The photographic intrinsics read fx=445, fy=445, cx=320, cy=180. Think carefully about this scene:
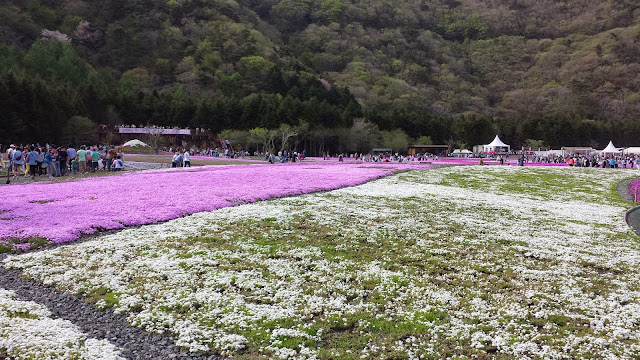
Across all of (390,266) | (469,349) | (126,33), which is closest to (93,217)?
(390,266)

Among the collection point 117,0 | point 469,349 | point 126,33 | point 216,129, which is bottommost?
point 469,349

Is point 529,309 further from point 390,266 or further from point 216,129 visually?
point 216,129

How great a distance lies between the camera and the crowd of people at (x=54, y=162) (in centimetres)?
3108

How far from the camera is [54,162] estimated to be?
3256 cm

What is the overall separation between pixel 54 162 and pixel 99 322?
2841 cm

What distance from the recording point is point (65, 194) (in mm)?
21859

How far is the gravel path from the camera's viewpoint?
7746 millimetres

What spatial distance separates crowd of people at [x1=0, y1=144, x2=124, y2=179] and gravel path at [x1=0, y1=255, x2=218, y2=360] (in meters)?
22.2

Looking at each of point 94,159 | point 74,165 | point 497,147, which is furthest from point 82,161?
point 497,147

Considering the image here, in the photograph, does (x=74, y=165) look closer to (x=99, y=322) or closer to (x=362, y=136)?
(x=99, y=322)

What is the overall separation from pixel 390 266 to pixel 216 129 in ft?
282

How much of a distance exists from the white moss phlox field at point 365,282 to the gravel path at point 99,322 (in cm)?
21

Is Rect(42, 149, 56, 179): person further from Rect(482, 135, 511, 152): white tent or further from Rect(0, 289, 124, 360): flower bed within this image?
Rect(482, 135, 511, 152): white tent

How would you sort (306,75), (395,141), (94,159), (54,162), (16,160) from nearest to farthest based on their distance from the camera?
(16,160) < (54,162) < (94,159) < (395,141) < (306,75)
